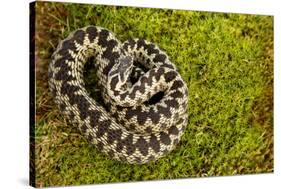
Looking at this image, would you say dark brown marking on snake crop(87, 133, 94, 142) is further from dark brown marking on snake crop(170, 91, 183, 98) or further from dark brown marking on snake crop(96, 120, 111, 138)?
dark brown marking on snake crop(170, 91, 183, 98)

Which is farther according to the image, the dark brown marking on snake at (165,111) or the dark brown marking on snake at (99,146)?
the dark brown marking on snake at (165,111)

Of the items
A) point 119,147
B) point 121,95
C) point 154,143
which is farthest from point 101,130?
point 154,143

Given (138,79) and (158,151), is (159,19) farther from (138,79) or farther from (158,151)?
(158,151)

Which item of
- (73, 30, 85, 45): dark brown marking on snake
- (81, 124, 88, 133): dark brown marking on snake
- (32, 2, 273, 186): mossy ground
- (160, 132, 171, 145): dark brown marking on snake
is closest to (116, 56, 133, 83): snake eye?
(32, 2, 273, 186): mossy ground

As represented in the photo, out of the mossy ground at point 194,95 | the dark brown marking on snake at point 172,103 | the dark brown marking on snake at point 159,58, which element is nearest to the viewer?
the mossy ground at point 194,95

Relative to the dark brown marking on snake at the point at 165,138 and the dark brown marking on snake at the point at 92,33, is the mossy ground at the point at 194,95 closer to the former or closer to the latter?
the dark brown marking on snake at the point at 92,33

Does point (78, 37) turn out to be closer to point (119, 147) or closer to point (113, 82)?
point (113, 82)

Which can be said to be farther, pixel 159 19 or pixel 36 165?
pixel 159 19

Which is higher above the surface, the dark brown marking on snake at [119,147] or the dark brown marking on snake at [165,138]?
the dark brown marking on snake at [165,138]

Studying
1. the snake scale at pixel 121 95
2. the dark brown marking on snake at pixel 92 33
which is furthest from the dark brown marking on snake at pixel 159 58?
the dark brown marking on snake at pixel 92 33

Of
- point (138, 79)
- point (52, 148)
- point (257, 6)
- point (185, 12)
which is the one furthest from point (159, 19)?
point (52, 148)
